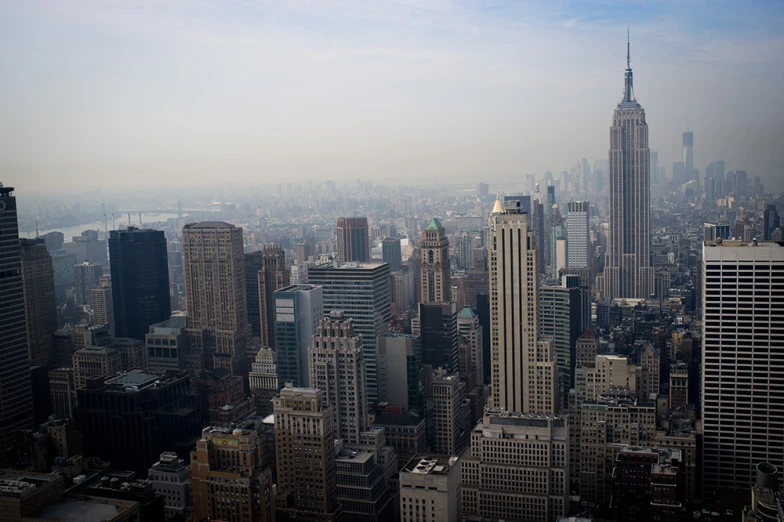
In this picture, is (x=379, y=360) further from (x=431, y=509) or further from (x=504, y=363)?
(x=431, y=509)

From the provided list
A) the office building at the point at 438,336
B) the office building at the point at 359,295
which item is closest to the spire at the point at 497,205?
the office building at the point at 438,336

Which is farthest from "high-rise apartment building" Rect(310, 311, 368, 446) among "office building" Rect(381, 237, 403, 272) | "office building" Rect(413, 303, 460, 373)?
"office building" Rect(381, 237, 403, 272)

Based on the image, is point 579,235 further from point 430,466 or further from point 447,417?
point 430,466

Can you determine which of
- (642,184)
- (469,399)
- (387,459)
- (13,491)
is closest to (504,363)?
(469,399)

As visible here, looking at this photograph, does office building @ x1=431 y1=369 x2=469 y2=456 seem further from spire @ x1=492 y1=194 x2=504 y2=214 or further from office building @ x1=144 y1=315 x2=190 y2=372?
office building @ x1=144 y1=315 x2=190 y2=372

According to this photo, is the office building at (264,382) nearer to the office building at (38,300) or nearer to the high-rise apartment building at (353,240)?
the office building at (38,300)

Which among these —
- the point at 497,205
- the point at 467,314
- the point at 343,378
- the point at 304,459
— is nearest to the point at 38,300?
the point at 343,378
